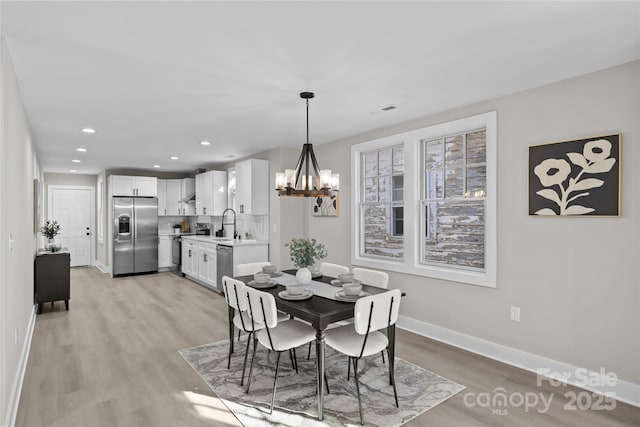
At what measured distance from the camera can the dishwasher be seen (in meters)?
5.87

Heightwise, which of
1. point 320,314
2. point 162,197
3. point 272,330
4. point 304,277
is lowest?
point 272,330

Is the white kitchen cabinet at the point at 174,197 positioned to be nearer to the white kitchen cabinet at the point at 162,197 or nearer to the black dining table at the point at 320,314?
the white kitchen cabinet at the point at 162,197

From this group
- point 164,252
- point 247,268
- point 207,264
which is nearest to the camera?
point 247,268

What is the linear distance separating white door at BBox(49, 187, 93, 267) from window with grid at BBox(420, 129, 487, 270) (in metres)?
8.91

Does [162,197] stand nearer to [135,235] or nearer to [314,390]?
[135,235]

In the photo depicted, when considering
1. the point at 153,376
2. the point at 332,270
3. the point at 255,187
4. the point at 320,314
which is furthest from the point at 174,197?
the point at 320,314

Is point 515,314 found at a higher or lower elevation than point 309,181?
lower

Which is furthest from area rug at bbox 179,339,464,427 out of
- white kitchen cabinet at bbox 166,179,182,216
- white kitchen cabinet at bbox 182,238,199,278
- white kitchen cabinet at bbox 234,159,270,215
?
white kitchen cabinet at bbox 166,179,182,216

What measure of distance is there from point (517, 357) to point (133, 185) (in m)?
7.92

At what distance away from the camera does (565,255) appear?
2988 mm

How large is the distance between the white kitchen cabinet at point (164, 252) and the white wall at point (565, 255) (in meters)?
6.95

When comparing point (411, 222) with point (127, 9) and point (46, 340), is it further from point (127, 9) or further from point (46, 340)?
point (46, 340)

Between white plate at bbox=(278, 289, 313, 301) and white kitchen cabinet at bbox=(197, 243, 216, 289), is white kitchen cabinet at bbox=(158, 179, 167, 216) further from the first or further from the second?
white plate at bbox=(278, 289, 313, 301)

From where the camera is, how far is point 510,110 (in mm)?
3342
